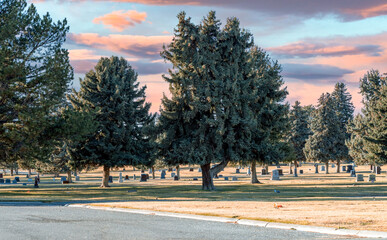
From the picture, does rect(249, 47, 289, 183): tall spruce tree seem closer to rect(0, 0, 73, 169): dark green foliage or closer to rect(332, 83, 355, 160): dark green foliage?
rect(0, 0, 73, 169): dark green foliage

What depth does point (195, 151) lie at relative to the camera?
35.8 m

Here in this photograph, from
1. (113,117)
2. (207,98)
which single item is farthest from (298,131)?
(207,98)

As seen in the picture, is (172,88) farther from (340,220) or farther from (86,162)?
(340,220)

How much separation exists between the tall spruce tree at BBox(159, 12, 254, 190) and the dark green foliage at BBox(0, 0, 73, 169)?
8.64 metres

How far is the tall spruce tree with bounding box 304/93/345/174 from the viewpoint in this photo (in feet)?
256

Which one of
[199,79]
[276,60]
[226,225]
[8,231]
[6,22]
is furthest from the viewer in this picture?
[276,60]

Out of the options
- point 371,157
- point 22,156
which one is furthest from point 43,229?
point 371,157

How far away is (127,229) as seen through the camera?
483 inches

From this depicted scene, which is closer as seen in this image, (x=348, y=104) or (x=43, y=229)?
(x=43, y=229)

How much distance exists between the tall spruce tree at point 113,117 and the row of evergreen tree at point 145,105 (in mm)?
102

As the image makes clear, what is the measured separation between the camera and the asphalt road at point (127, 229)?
11.1 m

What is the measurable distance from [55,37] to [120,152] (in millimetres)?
12468

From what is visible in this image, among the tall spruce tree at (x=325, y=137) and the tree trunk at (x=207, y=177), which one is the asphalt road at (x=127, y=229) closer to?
the tree trunk at (x=207, y=177)

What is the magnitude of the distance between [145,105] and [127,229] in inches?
1330
